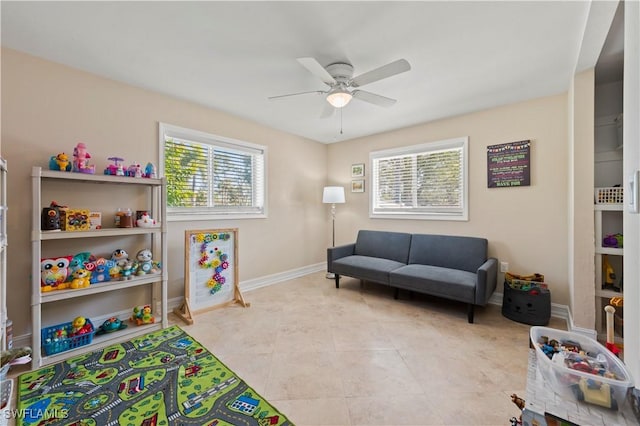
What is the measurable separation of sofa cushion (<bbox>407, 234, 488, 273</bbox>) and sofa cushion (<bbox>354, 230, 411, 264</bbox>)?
11cm

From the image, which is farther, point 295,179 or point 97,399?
point 295,179

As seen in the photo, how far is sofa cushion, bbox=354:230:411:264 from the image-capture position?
148 inches

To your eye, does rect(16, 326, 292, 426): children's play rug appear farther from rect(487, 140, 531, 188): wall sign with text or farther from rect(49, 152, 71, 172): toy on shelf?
rect(487, 140, 531, 188): wall sign with text

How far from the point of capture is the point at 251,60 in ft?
7.19

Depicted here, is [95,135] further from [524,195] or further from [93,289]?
[524,195]

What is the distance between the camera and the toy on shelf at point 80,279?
2123mm

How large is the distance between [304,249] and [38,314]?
3204 millimetres

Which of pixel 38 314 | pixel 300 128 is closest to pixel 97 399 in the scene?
pixel 38 314

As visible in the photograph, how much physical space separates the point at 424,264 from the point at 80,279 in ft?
11.9

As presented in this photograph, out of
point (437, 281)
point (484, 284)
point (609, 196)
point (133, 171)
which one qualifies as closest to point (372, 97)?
point (437, 281)

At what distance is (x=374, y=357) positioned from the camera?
206 centimetres

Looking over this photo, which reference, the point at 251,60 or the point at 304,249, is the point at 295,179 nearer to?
the point at 304,249

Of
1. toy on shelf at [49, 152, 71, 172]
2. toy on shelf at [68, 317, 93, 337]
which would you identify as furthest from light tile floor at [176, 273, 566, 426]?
toy on shelf at [49, 152, 71, 172]

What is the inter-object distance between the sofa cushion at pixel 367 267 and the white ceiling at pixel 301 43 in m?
2.06
